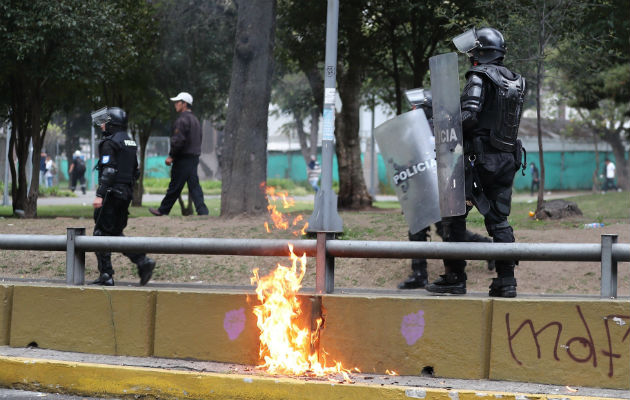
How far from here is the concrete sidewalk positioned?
5.11 metres

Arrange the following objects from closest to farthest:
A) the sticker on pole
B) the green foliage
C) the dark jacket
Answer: the sticker on pole, the dark jacket, the green foliage

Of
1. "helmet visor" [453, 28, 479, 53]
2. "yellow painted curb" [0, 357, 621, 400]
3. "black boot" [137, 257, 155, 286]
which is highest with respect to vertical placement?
"helmet visor" [453, 28, 479, 53]

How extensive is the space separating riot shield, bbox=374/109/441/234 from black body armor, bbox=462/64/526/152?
885 mm

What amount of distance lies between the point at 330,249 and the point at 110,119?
3.46 m

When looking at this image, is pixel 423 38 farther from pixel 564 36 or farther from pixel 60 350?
pixel 60 350

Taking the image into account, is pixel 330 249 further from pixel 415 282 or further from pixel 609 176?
pixel 609 176

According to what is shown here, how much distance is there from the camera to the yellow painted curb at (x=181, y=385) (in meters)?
5.11

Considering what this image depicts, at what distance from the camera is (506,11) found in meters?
15.4

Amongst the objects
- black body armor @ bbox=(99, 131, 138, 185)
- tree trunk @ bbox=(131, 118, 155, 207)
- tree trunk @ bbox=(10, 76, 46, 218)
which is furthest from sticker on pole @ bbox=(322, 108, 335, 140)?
tree trunk @ bbox=(131, 118, 155, 207)

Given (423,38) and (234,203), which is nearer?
(234,203)

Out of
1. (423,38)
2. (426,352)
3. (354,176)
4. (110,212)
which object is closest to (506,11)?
(423,38)

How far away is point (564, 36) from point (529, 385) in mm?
11458

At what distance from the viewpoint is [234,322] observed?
19.1ft

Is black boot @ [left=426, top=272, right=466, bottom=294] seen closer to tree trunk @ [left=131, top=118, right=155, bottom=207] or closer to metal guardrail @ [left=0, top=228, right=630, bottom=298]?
metal guardrail @ [left=0, top=228, right=630, bottom=298]
